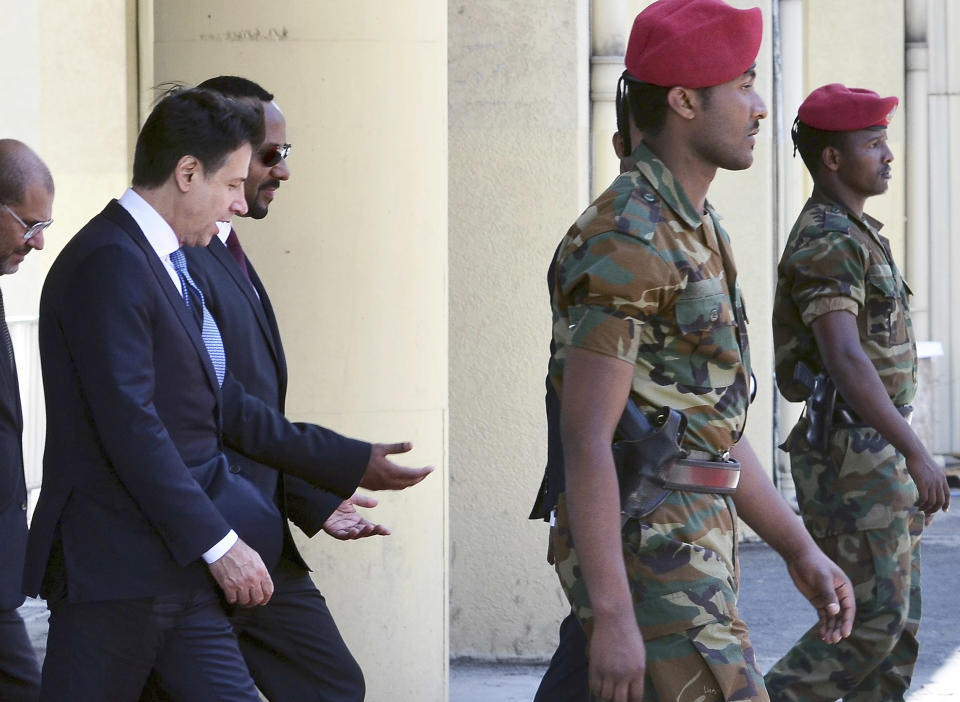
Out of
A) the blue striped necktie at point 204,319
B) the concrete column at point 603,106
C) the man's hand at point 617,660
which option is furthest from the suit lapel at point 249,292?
the concrete column at point 603,106

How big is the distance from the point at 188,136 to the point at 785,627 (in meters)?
4.53

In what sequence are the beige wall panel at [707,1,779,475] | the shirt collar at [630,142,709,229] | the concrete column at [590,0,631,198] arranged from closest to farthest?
the shirt collar at [630,142,709,229]
the concrete column at [590,0,631,198]
the beige wall panel at [707,1,779,475]

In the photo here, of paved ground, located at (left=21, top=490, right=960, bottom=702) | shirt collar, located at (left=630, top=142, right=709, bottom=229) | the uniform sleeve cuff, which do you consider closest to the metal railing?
paved ground, located at (left=21, top=490, right=960, bottom=702)

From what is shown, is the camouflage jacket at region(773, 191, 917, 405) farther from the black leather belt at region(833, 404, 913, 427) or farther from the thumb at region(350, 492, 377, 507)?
the thumb at region(350, 492, 377, 507)

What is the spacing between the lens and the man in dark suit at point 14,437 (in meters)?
3.93

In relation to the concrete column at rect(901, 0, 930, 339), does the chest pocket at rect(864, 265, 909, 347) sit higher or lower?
lower

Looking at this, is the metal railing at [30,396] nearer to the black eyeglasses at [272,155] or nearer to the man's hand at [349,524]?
the black eyeglasses at [272,155]

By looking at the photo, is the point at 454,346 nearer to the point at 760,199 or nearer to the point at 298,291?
the point at 298,291

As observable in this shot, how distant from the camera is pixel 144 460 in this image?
3117 millimetres

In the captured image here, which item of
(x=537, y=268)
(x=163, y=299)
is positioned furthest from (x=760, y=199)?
(x=163, y=299)

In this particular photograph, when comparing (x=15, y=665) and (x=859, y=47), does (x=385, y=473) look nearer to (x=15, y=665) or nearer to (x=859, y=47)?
(x=15, y=665)

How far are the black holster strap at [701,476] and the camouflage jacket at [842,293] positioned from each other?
1.78 metres

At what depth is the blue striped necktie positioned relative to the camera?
3576mm

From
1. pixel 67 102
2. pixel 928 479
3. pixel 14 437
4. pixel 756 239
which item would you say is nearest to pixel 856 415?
pixel 928 479
